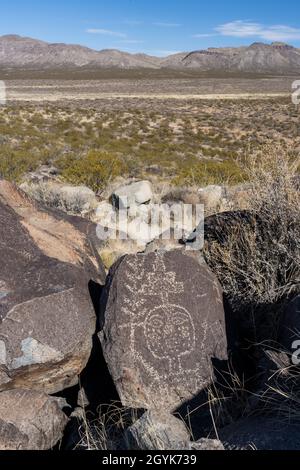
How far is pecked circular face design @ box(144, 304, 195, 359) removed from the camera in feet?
12.5

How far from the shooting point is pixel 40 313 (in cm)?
379

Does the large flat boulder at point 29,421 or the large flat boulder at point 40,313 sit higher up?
the large flat boulder at point 40,313

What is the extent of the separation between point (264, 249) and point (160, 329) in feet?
5.14

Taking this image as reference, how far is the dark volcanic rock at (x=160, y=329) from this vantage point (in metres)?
3.72

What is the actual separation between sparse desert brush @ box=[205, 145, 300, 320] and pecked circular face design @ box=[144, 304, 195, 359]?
821 mm

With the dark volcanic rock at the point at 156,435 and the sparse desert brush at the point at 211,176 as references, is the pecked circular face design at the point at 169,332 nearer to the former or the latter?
the dark volcanic rock at the point at 156,435

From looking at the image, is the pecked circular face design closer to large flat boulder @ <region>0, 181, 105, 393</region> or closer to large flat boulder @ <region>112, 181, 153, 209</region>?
large flat boulder @ <region>0, 181, 105, 393</region>

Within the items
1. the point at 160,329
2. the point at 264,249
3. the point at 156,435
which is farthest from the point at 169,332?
the point at 264,249

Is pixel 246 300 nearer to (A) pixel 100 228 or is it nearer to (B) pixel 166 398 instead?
(B) pixel 166 398

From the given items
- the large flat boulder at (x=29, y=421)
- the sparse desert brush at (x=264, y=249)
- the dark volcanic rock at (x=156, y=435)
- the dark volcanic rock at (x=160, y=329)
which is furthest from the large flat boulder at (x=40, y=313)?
the sparse desert brush at (x=264, y=249)

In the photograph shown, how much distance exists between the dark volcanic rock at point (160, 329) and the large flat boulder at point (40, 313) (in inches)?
9.6

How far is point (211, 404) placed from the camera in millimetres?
3658
